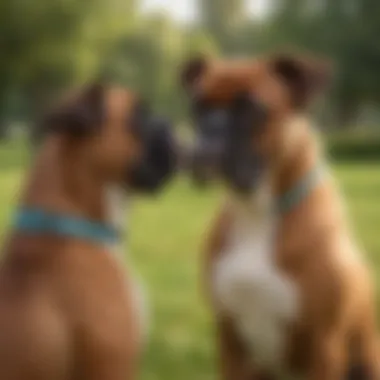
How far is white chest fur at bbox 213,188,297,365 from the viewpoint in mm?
2234

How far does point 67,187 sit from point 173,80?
198 cm

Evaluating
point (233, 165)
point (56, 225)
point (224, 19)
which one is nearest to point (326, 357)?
point (233, 165)

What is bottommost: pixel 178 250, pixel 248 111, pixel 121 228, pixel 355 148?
pixel 121 228

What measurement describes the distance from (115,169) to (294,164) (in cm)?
44

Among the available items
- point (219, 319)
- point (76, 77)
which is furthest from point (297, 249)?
point (76, 77)

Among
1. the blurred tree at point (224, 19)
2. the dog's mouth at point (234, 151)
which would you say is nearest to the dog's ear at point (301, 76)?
the dog's mouth at point (234, 151)

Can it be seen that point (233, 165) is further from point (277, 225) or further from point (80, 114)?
point (80, 114)

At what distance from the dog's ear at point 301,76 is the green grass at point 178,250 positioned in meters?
0.51

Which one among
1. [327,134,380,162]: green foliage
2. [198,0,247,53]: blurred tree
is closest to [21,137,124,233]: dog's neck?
[198,0,247,53]: blurred tree

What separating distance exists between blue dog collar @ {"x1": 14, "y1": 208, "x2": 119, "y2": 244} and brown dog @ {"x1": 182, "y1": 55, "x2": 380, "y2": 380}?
319 mm

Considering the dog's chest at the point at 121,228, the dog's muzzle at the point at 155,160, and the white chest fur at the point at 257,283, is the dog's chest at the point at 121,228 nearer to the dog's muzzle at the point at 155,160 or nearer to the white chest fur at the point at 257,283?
the dog's muzzle at the point at 155,160

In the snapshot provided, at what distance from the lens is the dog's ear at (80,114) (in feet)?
6.93

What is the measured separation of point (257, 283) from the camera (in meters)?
2.25

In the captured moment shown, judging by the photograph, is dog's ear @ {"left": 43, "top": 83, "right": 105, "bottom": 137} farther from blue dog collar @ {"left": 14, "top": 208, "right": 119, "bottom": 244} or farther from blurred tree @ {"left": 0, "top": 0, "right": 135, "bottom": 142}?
blurred tree @ {"left": 0, "top": 0, "right": 135, "bottom": 142}
